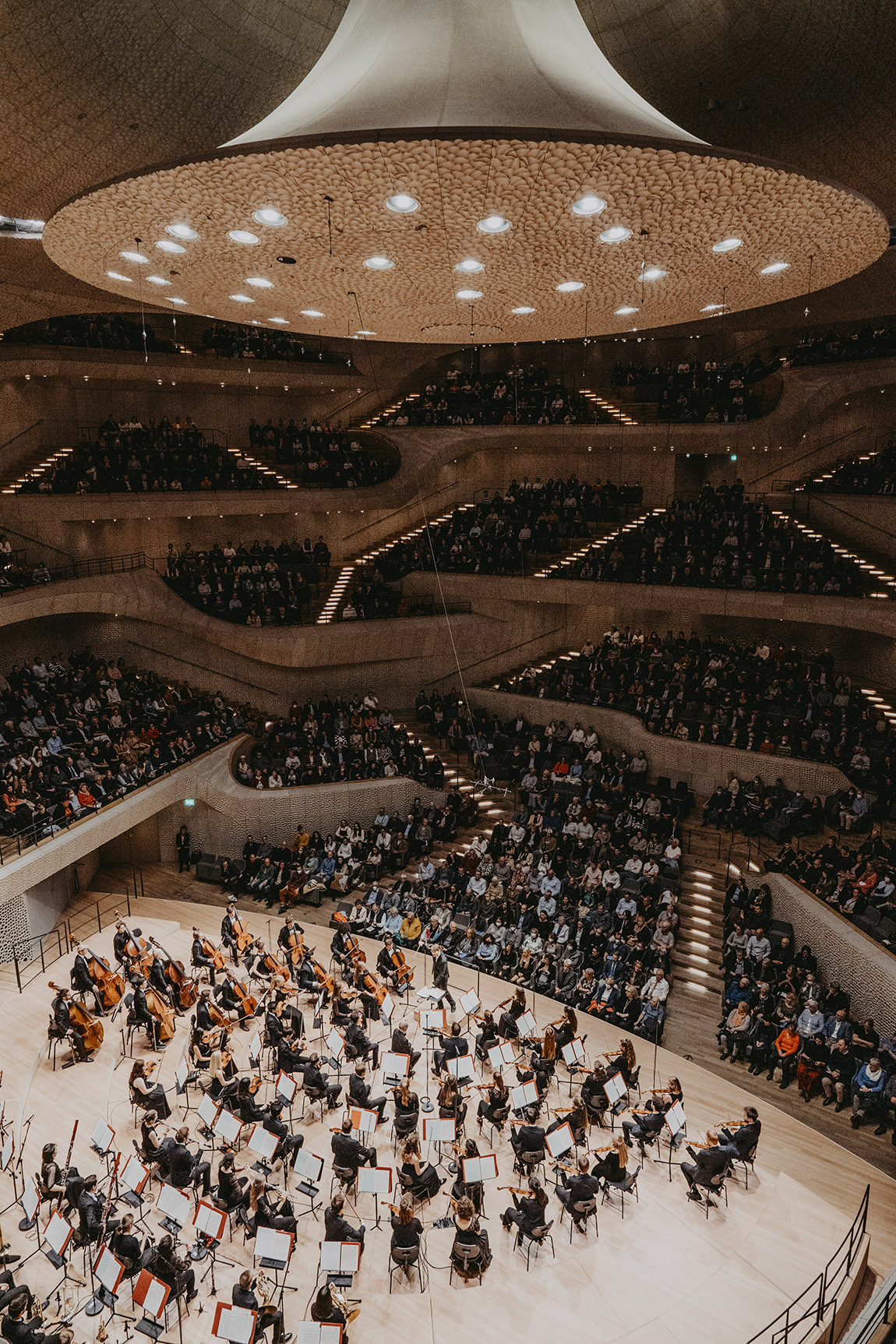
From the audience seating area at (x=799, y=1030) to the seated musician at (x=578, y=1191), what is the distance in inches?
166

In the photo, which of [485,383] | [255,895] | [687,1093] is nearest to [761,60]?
[687,1093]

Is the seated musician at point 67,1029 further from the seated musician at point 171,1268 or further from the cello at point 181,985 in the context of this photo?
the seated musician at point 171,1268

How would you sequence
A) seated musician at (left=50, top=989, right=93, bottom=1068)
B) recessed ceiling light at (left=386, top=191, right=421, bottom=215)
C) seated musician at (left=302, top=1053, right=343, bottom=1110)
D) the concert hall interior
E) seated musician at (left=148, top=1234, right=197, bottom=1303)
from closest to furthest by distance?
recessed ceiling light at (left=386, top=191, right=421, bottom=215) → the concert hall interior → seated musician at (left=148, top=1234, right=197, bottom=1303) → seated musician at (left=302, top=1053, right=343, bottom=1110) → seated musician at (left=50, top=989, right=93, bottom=1068)

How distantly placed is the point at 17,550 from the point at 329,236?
1850cm

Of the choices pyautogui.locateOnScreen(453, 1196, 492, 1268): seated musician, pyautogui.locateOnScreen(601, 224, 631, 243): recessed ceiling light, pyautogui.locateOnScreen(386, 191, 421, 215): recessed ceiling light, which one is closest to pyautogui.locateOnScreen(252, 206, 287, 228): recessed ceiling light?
pyautogui.locateOnScreen(386, 191, 421, 215): recessed ceiling light

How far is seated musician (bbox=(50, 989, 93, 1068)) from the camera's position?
11742 millimetres

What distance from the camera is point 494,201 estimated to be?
5.50 m

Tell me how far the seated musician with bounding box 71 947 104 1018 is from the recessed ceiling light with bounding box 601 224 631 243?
12.1 metres

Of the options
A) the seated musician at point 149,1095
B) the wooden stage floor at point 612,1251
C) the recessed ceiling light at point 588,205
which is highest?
the recessed ceiling light at point 588,205

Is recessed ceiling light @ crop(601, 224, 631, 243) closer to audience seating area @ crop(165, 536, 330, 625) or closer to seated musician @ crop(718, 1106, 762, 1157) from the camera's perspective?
seated musician @ crop(718, 1106, 762, 1157)

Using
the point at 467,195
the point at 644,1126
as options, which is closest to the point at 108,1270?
the point at 644,1126

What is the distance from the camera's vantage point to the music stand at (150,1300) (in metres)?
6.91

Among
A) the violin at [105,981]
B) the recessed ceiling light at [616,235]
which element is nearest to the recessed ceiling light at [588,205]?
the recessed ceiling light at [616,235]

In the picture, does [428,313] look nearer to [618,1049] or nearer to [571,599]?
[618,1049]
